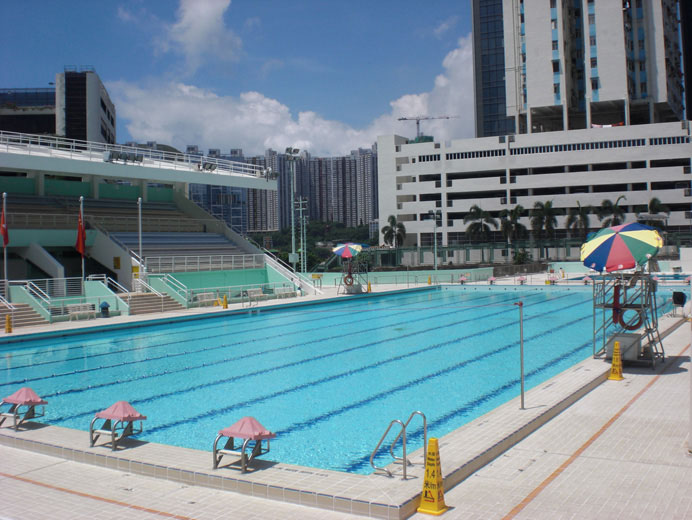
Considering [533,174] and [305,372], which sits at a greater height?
[533,174]

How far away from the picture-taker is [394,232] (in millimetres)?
65562

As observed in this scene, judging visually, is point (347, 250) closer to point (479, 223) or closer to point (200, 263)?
point (200, 263)

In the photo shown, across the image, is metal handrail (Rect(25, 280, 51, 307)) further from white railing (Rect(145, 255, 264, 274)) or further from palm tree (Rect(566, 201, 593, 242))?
palm tree (Rect(566, 201, 593, 242))

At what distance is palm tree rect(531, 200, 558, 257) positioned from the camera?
59.0 meters

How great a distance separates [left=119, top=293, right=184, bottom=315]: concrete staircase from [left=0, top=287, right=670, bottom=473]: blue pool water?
2.49 m

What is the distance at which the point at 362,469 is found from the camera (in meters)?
7.15

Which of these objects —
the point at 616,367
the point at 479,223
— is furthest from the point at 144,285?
the point at 479,223

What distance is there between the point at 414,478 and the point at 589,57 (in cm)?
6250

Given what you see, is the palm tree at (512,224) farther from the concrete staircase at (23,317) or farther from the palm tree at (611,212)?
the concrete staircase at (23,317)

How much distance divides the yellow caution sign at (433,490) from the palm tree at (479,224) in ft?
186

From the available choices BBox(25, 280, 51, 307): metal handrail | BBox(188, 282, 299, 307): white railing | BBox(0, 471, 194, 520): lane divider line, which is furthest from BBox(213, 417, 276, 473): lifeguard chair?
BBox(188, 282, 299, 307): white railing

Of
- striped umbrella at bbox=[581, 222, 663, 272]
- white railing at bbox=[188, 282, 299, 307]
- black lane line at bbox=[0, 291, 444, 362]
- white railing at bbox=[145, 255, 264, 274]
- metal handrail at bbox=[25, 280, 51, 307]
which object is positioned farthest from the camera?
white railing at bbox=[145, 255, 264, 274]

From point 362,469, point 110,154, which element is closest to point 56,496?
point 362,469

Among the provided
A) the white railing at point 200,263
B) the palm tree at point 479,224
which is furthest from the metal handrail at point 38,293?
the palm tree at point 479,224
